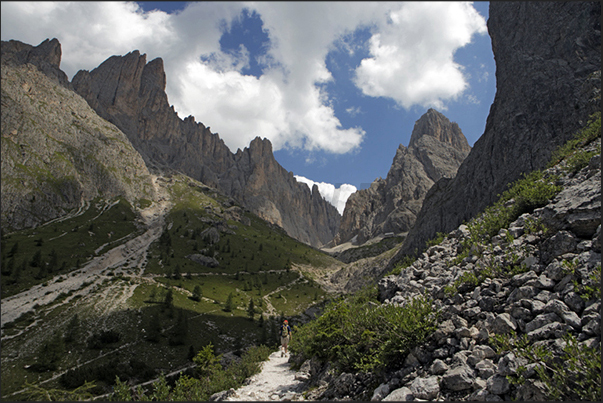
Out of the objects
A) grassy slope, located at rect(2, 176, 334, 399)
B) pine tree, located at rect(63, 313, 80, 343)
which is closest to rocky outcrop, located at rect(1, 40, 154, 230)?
grassy slope, located at rect(2, 176, 334, 399)

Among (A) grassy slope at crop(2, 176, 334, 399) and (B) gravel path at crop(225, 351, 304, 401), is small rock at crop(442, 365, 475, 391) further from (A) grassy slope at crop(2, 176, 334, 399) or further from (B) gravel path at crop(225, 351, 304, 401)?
(A) grassy slope at crop(2, 176, 334, 399)

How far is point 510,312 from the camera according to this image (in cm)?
721

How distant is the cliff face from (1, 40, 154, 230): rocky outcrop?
5803 inches

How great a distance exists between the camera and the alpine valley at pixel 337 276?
22.4 feet

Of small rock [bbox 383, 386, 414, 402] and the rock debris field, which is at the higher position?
small rock [bbox 383, 386, 414, 402]

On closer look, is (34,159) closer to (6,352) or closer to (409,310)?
(6,352)

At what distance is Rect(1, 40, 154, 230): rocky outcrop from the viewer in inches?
4385

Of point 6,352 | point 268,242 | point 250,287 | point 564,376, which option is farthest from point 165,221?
point 564,376

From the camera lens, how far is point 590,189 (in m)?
9.29

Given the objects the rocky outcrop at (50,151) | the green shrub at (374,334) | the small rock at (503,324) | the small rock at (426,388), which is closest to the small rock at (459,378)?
the small rock at (426,388)

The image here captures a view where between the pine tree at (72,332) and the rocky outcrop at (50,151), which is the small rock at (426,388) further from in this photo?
the rocky outcrop at (50,151)

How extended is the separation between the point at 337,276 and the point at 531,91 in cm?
9977

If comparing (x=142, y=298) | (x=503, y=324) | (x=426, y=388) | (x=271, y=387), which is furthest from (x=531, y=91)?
(x=142, y=298)

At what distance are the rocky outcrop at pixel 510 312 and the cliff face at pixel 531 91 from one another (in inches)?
1635
